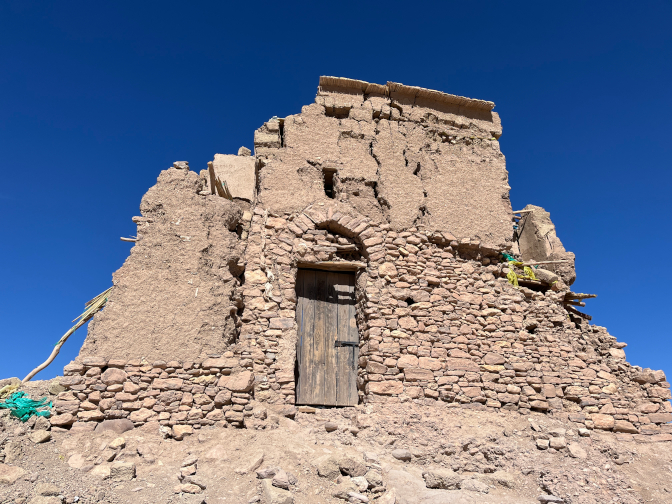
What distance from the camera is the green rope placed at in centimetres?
487

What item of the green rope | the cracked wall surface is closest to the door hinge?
the cracked wall surface

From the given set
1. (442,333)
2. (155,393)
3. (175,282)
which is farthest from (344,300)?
(155,393)

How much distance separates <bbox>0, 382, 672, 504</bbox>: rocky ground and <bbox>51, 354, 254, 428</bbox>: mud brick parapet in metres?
0.16

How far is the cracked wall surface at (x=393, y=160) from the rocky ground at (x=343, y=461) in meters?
2.77

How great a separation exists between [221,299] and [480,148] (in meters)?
4.98

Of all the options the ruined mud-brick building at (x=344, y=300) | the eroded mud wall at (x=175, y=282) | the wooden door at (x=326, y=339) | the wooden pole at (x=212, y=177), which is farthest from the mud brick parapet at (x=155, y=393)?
the wooden pole at (x=212, y=177)

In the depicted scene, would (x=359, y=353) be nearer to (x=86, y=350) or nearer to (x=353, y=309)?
(x=353, y=309)

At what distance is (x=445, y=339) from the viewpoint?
6488 millimetres

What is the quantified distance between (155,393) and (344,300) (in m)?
2.78

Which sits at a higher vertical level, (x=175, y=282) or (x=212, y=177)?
(x=212, y=177)

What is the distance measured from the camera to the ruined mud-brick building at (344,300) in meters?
5.44

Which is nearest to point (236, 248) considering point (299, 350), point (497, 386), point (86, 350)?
point (299, 350)

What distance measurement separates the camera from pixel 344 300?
6.87 meters

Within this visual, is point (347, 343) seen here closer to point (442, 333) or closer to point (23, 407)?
point (442, 333)
